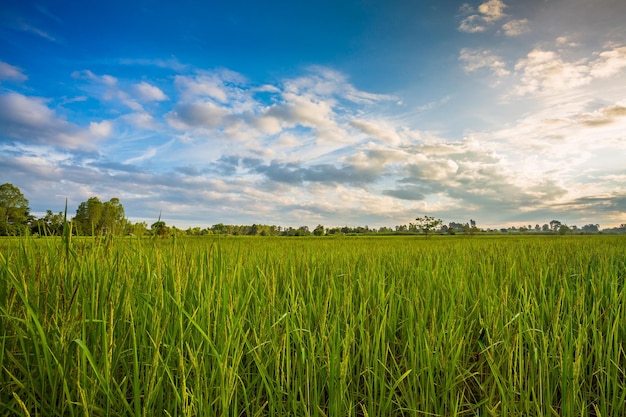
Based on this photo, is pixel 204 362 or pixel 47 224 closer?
pixel 204 362

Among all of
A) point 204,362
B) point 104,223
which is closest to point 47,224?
point 104,223

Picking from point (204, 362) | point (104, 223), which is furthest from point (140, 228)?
point (204, 362)

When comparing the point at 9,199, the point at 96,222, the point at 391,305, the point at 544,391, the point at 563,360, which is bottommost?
the point at 544,391

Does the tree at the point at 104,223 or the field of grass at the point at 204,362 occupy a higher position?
the tree at the point at 104,223

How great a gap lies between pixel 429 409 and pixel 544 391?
758mm

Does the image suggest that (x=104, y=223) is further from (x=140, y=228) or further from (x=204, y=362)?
(x=204, y=362)

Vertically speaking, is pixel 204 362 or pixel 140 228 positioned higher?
pixel 140 228

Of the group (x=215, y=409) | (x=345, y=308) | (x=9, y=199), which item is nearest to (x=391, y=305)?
(x=345, y=308)

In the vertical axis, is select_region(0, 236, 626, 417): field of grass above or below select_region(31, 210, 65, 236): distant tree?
below

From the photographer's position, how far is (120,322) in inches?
70.1

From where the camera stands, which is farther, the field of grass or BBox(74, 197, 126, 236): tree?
BBox(74, 197, 126, 236): tree

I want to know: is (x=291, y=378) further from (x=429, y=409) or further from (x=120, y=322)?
(x=120, y=322)

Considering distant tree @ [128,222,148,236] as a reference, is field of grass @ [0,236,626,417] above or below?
below

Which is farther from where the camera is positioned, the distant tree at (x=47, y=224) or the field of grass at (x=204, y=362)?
the distant tree at (x=47, y=224)
